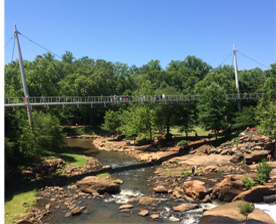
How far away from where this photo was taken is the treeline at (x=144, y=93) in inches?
1719

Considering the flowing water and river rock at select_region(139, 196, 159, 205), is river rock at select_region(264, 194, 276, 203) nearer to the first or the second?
the flowing water

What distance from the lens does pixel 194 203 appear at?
71.0 feet

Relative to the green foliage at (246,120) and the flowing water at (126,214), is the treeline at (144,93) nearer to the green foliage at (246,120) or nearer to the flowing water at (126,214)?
the green foliage at (246,120)

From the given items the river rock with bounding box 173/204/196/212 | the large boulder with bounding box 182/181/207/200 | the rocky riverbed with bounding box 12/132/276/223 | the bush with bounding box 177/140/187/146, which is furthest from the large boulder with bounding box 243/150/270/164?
the river rock with bounding box 173/204/196/212

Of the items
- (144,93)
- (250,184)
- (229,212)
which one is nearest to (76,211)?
(229,212)

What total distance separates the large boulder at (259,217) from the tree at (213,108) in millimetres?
25079

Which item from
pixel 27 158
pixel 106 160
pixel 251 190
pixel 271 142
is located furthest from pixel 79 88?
pixel 251 190

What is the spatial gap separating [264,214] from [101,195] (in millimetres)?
15591

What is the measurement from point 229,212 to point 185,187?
247 inches

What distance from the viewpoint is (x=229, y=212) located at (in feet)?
59.7

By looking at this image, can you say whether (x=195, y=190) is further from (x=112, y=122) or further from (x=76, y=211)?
(x=112, y=122)

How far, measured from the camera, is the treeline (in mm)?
43656

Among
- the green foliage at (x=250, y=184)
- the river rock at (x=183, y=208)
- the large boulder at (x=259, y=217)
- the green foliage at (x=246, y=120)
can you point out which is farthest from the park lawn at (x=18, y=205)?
the green foliage at (x=246, y=120)

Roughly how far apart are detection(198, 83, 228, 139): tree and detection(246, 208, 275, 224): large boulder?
2508 centimetres
